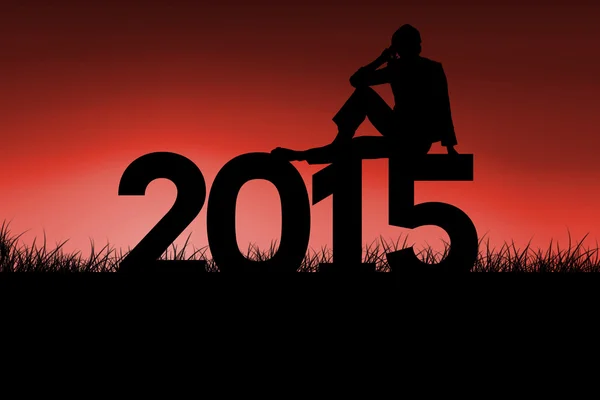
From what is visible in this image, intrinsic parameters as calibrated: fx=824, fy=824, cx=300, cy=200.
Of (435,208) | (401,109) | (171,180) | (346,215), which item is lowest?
(346,215)

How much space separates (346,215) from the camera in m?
8.53

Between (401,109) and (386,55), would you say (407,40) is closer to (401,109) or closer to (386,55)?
(386,55)

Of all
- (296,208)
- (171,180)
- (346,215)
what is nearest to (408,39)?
(346,215)

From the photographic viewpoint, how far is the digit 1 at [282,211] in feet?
27.6

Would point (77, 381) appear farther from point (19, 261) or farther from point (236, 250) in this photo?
point (19, 261)

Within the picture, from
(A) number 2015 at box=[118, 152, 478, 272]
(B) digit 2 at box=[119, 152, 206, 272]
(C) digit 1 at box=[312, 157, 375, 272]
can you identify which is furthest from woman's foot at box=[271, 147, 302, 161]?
(B) digit 2 at box=[119, 152, 206, 272]

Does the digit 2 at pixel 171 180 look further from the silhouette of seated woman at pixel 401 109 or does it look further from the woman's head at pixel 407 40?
the woman's head at pixel 407 40

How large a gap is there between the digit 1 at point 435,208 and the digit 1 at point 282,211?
94 centimetres

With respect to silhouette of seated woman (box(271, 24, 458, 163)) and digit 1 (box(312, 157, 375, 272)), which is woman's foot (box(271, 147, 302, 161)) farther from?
digit 1 (box(312, 157, 375, 272))

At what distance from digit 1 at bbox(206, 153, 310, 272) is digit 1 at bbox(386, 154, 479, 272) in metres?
0.94

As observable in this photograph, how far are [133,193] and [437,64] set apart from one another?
3444 millimetres

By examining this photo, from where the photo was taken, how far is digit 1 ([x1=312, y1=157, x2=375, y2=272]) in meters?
8.42

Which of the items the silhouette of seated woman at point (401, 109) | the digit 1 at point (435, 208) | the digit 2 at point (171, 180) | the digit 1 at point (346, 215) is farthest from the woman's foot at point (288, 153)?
the digit 1 at point (435, 208)

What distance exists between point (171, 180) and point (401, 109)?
8.26ft
